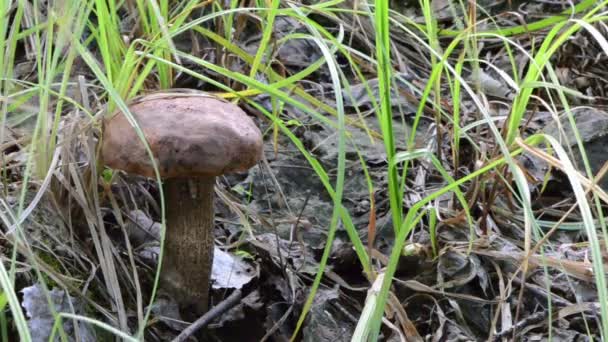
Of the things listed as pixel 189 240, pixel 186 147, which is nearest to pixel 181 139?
pixel 186 147

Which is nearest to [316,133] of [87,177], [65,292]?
[87,177]

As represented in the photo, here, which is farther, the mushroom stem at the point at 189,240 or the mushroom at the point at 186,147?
the mushroom stem at the point at 189,240

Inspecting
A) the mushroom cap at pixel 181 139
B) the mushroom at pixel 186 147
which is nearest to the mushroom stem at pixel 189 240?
the mushroom at pixel 186 147

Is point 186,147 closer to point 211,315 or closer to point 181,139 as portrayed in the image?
point 181,139

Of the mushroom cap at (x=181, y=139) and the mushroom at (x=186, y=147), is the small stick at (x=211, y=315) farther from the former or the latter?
the mushroom cap at (x=181, y=139)

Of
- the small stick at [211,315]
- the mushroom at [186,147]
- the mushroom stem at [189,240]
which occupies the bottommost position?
the small stick at [211,315]

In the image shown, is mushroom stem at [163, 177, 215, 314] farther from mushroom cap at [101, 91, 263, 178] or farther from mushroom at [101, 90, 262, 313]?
mushroom cap at [101, 91, 263, 178]

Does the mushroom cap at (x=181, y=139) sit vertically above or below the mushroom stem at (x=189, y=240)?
above

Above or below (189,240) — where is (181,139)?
above
